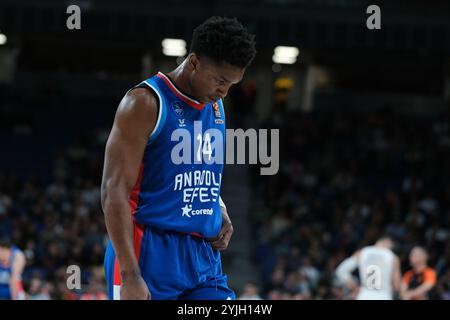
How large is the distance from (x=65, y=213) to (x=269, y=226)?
3727mm

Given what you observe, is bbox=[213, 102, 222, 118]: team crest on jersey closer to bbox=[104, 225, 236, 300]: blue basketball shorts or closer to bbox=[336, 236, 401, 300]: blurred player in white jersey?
bbox=[104, 225, 236, 300]: blue basketball shorts

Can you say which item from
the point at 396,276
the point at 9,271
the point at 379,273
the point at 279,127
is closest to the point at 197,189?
the point at 379,273

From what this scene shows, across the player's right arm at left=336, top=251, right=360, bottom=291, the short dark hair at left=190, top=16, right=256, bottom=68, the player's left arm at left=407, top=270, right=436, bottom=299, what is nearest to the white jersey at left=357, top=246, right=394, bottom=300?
the player's left arm at left=407, top=270, right=436, bottom=299

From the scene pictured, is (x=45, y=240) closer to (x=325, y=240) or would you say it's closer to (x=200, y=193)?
(x=325, y=240)

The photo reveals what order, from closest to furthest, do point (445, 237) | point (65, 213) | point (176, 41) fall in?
1. point (445, 237)
2. point (65, 213)
3. point (176, 41)

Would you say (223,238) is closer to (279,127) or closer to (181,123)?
(181,123)

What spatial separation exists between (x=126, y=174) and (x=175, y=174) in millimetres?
248

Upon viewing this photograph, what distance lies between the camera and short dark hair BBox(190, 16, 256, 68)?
3248 mm

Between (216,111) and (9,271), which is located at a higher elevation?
(216,111)

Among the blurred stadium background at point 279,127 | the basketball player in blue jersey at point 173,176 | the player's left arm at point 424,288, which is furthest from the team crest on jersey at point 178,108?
the blurred stadium background at point 279,127

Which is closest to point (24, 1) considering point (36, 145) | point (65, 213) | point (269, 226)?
point (36, 145)

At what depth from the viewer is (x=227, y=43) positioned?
325cm

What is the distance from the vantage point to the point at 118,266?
320 centimetres

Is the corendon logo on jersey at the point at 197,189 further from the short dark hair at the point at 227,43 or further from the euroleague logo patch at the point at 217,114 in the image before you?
the short dark hair at the point at 227,43
